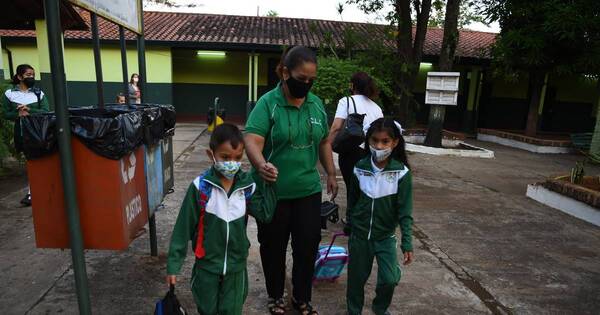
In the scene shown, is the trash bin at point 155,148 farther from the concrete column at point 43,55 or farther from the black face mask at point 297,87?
the concrete column at point 43,55

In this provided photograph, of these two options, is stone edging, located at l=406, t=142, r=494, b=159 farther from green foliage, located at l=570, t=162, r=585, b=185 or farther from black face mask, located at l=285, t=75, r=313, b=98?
black face mask, located at l=285, t=75, r=313, b=98

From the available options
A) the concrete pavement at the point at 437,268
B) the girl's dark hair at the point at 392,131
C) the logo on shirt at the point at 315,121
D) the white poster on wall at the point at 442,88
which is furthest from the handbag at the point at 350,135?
the white poster on wall at the point at 442,88

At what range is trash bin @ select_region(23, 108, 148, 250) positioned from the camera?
6.61 ft

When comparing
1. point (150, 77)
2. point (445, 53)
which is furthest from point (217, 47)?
point (445, 53)

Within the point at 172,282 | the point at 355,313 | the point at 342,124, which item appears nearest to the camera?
the point at 172,282

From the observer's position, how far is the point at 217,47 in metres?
14.4

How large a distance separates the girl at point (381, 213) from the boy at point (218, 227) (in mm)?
776

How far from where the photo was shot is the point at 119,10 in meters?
2.63

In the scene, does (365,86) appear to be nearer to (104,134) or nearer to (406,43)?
(104,134)

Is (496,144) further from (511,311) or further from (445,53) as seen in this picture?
(511,311)

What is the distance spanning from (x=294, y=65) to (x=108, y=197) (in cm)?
122

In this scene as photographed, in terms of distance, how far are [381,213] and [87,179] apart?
1636mm

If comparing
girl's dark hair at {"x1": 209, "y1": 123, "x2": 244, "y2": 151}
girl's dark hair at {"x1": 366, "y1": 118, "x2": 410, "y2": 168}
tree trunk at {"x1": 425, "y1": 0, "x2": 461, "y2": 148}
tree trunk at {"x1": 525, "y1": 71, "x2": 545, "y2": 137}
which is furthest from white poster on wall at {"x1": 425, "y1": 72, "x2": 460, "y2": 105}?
girl's dark hair at {"x1": 209, "y1": 123, "x2": 244, "y2": 151}

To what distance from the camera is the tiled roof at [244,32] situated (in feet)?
46.7
